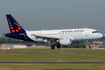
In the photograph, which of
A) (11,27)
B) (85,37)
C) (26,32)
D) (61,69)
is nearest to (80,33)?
(85,37)

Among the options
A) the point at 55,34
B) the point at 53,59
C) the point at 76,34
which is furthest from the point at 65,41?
the point at 53,59

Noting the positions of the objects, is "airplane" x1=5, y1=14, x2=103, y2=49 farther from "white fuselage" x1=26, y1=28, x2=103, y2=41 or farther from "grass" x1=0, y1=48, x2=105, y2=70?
"grass" x1=0, y1=48, x2=105, y2=70

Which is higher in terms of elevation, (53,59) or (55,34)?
(55,34)

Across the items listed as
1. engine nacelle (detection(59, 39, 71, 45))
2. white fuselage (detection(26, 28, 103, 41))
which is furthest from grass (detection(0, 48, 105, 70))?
white fuselage (detection(26, 28, 103, 41))

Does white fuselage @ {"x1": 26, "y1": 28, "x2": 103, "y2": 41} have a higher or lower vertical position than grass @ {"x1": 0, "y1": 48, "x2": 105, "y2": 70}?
higher

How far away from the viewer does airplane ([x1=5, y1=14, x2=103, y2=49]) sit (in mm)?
54531

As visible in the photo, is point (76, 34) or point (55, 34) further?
point (55, 34)

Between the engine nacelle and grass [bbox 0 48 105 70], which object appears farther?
the engine nacelle

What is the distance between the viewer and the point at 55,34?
187 feet

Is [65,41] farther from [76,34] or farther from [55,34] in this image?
[55,34]

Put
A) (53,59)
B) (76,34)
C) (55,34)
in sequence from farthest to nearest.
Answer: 1. (55,34)
2. (76,34)
3. (53,59)

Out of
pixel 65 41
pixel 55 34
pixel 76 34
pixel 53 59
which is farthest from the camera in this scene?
pixel 55 34

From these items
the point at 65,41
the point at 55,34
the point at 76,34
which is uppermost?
the point at 55,34

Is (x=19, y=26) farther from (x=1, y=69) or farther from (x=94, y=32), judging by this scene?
(x=1, y=69)
